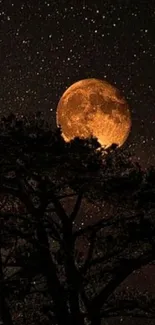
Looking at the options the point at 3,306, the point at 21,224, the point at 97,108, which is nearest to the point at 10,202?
the point at 21,224

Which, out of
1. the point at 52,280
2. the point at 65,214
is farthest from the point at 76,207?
the point at 52,280

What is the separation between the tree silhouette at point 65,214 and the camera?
8.47 m

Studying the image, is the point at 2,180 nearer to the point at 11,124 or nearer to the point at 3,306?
the point at 11,124

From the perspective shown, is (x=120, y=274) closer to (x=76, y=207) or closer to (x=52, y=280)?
(x=52, y=280)

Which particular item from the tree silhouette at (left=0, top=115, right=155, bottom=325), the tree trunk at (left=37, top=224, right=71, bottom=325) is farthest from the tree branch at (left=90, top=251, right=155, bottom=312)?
the tree trunk at (left=37, top=224, right=71, bottom=325)

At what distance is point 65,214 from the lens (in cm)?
953

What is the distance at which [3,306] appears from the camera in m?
9.34

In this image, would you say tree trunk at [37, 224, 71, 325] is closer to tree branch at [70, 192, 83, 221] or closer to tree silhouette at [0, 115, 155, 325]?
tree silhouette at [0, 115, 155, 325]

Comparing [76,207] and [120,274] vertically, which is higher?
[76,207]

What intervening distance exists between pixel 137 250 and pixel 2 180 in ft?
8.52

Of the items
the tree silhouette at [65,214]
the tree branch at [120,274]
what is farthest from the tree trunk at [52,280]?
the tree branch at [120,274]

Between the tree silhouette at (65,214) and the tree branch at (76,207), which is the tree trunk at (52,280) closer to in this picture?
the tree silhouette at (65,214)

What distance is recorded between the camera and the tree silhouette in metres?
8.47

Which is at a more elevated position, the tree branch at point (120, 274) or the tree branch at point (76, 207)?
the tree branch at point (76, 207)
